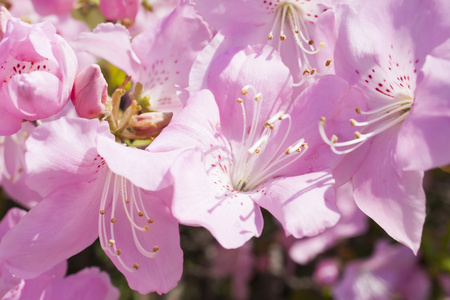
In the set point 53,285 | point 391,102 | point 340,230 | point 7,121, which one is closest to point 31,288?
point 53,285

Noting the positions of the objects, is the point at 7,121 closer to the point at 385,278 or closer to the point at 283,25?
the point at 283,25

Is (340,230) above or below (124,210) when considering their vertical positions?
below

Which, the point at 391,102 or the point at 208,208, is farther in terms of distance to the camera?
the point at 391,102

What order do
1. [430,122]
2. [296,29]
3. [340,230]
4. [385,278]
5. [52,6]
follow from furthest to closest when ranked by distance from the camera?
[385,278], [340,230], [52,6], [296,29], [430,122]

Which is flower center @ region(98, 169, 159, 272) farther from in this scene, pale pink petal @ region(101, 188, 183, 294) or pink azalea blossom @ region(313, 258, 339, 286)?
pink azalea blossom @ region(313, 258, 339, 286)

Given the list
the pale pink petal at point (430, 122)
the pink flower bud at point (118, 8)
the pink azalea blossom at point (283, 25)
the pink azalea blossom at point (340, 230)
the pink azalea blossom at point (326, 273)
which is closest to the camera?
the pale pink petal at point (430, 122)

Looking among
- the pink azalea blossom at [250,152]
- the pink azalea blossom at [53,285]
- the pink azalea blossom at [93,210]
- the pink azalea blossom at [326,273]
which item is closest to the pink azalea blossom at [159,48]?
the pink azalea blossom at [250,152]

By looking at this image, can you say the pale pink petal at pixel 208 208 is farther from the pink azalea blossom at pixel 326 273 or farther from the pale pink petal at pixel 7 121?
the pink azalea blossom at pixel 326 273
